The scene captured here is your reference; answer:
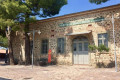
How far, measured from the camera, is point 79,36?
38.0 feet

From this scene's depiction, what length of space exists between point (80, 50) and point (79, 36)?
1.26 metres

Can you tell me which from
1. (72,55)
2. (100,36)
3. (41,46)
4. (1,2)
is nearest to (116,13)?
(100,36)

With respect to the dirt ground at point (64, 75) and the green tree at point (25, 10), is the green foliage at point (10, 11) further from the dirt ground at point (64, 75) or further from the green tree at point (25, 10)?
the dirt ground at point (64, 75)

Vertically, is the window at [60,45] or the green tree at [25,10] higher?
the green tree at [25,10]

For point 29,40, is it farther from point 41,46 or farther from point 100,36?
point 100,36

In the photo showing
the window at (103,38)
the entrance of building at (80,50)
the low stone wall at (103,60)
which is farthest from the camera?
the entrance of building at (80,50)

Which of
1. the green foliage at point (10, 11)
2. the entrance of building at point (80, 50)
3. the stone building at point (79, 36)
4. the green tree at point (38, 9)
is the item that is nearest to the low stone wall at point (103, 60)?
the stone building at point (79, 36)

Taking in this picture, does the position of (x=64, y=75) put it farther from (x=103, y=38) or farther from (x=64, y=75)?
(x=103, y=38)

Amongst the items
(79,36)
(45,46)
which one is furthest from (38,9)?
(79,36)

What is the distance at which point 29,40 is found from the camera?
530 inches

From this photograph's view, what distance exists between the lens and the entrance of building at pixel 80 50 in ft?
36.5

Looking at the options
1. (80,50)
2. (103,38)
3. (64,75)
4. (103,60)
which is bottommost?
(64,75)

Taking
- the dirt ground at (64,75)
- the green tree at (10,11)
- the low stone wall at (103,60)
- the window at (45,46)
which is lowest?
the dirt ground at (64,75)

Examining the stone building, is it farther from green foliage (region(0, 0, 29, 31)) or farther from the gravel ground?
green foliage (region(0, 0, 29, 31))
